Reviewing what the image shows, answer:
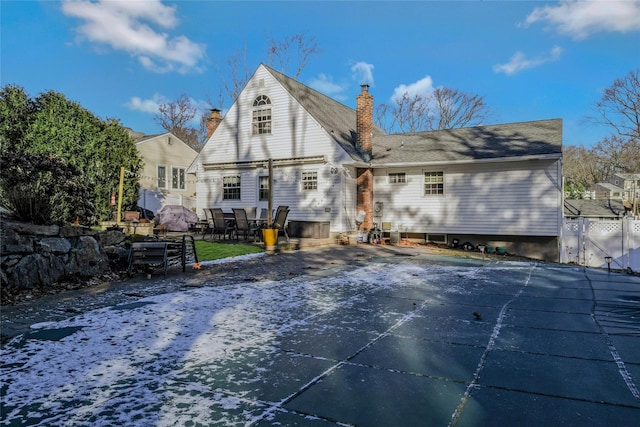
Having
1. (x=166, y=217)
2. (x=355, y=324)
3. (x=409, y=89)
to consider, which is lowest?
(x=355, y=324)

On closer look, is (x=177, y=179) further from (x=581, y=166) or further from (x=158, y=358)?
(x=581, y=166)

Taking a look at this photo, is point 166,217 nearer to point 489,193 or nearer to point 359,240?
point 359,240

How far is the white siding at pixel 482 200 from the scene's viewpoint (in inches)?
528

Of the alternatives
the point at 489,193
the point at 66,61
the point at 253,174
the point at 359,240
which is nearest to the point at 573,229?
the point at 489,193

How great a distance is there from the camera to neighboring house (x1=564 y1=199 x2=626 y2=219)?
33.2m

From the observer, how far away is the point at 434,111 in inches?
1366

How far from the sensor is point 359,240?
14.9 m

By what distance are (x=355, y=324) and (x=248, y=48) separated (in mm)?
29632

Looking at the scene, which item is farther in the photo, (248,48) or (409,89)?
(409,89)

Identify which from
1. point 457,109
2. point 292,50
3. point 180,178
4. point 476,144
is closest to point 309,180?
point 476,144

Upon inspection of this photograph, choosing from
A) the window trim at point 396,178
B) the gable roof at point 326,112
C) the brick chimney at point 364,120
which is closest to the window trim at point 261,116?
the gable roof at point 326,112

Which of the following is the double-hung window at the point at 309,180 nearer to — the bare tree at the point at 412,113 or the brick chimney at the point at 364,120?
the brick chimney at the point at 364,120

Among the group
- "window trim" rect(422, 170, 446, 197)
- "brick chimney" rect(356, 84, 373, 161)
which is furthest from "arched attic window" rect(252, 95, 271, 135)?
"window trim" rect(422, 170, 446, 197)

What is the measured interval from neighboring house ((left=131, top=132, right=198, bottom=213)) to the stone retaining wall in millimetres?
14908
